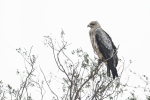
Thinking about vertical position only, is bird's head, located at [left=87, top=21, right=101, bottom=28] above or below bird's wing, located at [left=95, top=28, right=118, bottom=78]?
above

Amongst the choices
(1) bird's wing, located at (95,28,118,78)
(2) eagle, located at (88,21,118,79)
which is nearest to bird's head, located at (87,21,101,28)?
(2) eagle, located at (88,21,118,79)

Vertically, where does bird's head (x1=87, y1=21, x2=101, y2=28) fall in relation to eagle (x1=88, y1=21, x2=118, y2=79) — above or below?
above

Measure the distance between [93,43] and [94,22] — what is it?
1.02 m

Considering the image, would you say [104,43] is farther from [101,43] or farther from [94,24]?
[94,24]

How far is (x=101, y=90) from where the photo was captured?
5445 mm

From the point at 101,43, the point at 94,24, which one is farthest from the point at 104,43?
the point at 94,24

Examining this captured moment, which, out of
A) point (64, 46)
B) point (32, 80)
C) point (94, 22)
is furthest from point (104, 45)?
point (64, 46)

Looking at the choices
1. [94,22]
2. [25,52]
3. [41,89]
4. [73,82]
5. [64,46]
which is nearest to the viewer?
[73,82]

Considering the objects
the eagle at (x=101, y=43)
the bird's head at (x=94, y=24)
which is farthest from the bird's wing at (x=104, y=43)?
the bird's head at (x=94, y=24)

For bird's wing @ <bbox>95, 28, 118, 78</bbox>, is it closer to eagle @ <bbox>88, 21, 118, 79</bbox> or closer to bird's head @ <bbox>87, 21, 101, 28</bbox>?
eagle @ <bbox>88, 21, 118, 79</bbox>

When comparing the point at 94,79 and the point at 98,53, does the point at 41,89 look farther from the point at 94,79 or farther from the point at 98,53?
the point at 98,53

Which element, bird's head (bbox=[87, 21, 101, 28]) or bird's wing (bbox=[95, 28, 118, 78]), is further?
bird's head (bbox=[87, 21, 101, 28])

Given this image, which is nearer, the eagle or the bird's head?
the eagle

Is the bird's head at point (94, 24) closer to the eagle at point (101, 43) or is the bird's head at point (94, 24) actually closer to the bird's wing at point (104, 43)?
the eagle at point (101, 43)
